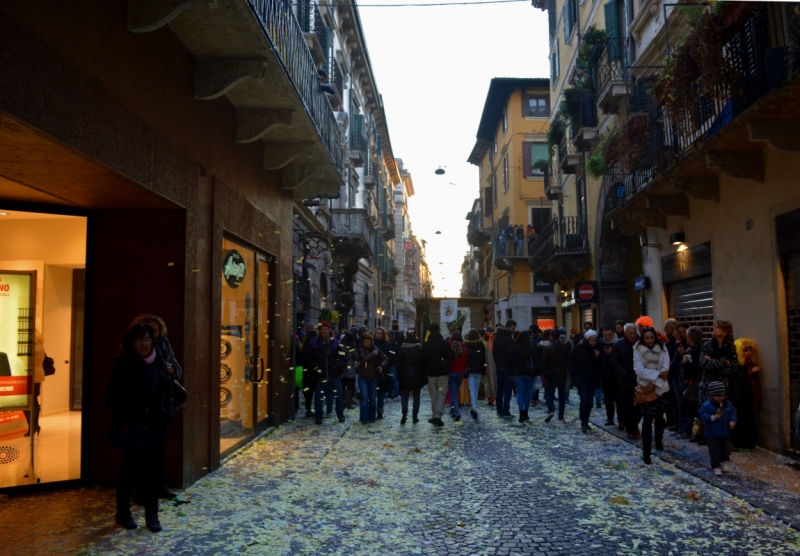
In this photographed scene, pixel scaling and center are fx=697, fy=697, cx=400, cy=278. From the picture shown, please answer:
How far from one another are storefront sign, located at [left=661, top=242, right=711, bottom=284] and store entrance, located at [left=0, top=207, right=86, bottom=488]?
30.9 feet

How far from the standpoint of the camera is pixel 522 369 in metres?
12.7

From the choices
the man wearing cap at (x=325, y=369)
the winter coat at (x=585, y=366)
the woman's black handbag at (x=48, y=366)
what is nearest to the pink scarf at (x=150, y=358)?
the woman's black handbag at (x=48, y=366)

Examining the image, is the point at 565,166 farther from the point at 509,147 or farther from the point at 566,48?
the point at 509,147

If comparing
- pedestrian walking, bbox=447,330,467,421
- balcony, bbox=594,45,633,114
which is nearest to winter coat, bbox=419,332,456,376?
pedestrian walking, bbox=447,330,467,421

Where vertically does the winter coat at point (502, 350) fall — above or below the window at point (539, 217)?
below

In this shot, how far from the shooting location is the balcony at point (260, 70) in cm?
649

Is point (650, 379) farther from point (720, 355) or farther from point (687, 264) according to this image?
point (687, 264)

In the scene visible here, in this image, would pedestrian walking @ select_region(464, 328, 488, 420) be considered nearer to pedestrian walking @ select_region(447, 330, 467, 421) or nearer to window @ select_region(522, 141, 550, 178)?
pedestrian walking @ select_region(447, 330, 467, 421)

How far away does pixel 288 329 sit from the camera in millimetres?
12625

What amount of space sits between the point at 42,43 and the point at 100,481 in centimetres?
441

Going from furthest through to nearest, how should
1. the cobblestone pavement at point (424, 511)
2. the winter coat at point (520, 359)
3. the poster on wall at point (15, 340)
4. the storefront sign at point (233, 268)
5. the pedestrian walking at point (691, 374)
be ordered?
the winter coat at point (520, 359) → the pedestrian walking at point (691, 374) → the storefront sign at point (233, 268) → the poster on wall at point (15, 340) → the cobblestone pavement at point (424, 511)

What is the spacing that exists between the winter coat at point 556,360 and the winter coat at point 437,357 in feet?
5.86

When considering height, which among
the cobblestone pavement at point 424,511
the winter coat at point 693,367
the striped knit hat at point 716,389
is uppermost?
the winter coat at point 693,367

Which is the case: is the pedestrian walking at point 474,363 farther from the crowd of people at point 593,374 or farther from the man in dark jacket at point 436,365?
the man in dark jacket at point 436,365
